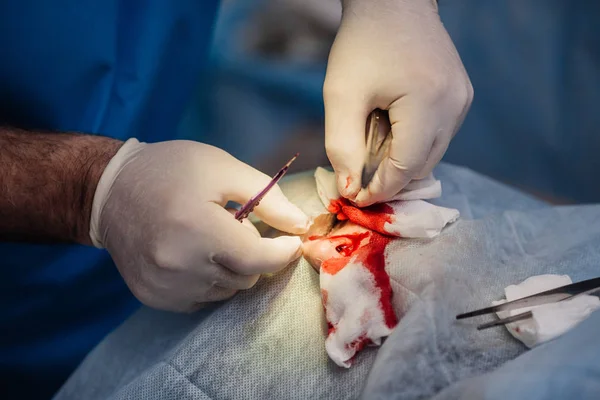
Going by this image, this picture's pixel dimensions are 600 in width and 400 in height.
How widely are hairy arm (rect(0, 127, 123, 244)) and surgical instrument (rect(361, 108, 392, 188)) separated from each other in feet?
2.09

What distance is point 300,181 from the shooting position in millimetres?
1576

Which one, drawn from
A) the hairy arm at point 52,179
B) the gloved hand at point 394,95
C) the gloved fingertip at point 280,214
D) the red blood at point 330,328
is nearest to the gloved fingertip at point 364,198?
the gloved hand at point 394,95

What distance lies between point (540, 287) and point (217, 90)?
115cm

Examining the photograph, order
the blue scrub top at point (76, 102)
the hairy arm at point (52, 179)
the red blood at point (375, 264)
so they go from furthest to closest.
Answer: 1. the blue scrub top at point (76, 102)
2. the hairy arm at point (52, 179)
3. the red blood at point (375, 264)

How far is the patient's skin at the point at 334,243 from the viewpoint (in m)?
1.23

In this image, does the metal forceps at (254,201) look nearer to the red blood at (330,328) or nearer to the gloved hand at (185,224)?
the gloved hand at (185,224)

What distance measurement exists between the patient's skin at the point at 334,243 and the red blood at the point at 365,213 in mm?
20

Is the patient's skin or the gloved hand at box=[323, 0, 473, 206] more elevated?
the gloved hand at box=[323, 0, 473, 206]

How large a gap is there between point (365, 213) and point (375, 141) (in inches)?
8.1

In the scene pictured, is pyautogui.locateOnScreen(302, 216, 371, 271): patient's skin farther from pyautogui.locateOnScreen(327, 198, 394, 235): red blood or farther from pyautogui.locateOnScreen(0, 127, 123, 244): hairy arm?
pyautogui.locateOnScreen(0, 127, 123, 244): hairy arm

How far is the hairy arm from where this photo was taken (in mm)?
1390

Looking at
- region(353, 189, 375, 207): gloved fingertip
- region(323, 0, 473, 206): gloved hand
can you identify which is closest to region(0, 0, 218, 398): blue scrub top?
region(323, 0, 473, 206): gloved hand

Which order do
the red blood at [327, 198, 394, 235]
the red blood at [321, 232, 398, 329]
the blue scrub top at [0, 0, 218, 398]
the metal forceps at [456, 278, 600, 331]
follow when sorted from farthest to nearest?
the blue scrub top at [0, 0, 218, 398] → the red blood at [327, 198, 394, 235] → the red blood at [321, 232, 398, 329] → the metal forceps at [456, 278, 600, 331]

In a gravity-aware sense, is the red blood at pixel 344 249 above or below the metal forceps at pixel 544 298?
below
